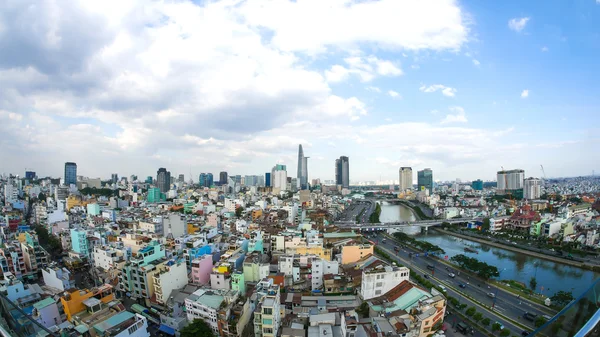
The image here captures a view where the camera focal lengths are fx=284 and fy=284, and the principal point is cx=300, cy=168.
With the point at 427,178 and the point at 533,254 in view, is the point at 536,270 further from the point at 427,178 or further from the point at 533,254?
the point at 427,178

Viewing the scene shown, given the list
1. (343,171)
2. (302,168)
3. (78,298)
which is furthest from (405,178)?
(78,298)

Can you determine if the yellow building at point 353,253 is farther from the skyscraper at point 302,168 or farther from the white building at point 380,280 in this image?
the skyscraper at point 302,168

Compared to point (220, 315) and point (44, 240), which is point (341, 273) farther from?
point (44, 240)

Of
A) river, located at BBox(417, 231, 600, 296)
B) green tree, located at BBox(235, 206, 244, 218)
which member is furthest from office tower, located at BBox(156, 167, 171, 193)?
river, located at BBox(417, 231, 600, 296)

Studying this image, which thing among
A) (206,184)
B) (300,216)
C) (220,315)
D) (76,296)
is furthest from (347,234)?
(206,184)

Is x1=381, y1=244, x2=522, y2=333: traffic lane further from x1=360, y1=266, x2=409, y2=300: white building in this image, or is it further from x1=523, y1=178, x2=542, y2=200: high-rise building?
x1=523, y1=178, x2=542, y2=200: high-rise building
